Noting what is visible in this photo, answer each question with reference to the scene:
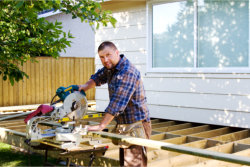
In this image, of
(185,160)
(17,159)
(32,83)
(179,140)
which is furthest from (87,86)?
(32,83)

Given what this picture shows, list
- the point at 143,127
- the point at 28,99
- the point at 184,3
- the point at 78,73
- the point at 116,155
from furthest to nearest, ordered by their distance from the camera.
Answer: the point at 78,73
the point at 28,99
the point at 184,3
the point at 116,155
the point at 143,127

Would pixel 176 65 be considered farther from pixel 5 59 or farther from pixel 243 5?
pixel 5 59

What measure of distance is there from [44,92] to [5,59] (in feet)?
27.3

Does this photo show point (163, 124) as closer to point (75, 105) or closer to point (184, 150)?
point (75, 105)

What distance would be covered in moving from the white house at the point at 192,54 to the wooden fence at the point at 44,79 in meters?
6.18

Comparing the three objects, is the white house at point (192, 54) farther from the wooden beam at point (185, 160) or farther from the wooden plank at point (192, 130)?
the wooden beam at point (185, 160)

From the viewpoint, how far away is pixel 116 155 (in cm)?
459

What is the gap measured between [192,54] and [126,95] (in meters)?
3.73

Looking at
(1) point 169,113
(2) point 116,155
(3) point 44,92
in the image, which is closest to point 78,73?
(3) point 44,92

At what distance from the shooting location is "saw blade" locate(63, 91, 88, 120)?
11.8ft

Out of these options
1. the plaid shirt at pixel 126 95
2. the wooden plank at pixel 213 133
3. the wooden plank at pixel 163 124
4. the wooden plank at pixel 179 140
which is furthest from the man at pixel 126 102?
the wooden plank at pixel 163 124

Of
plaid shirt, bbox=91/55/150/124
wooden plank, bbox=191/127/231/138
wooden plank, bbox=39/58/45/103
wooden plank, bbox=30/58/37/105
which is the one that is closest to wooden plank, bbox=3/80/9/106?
wooden plank, bbox=30/58/37/105

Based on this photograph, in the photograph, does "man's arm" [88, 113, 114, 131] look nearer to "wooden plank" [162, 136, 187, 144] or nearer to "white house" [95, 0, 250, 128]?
"wooden plank" [162, 136, 187, 144]

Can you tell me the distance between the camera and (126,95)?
3322 mm
